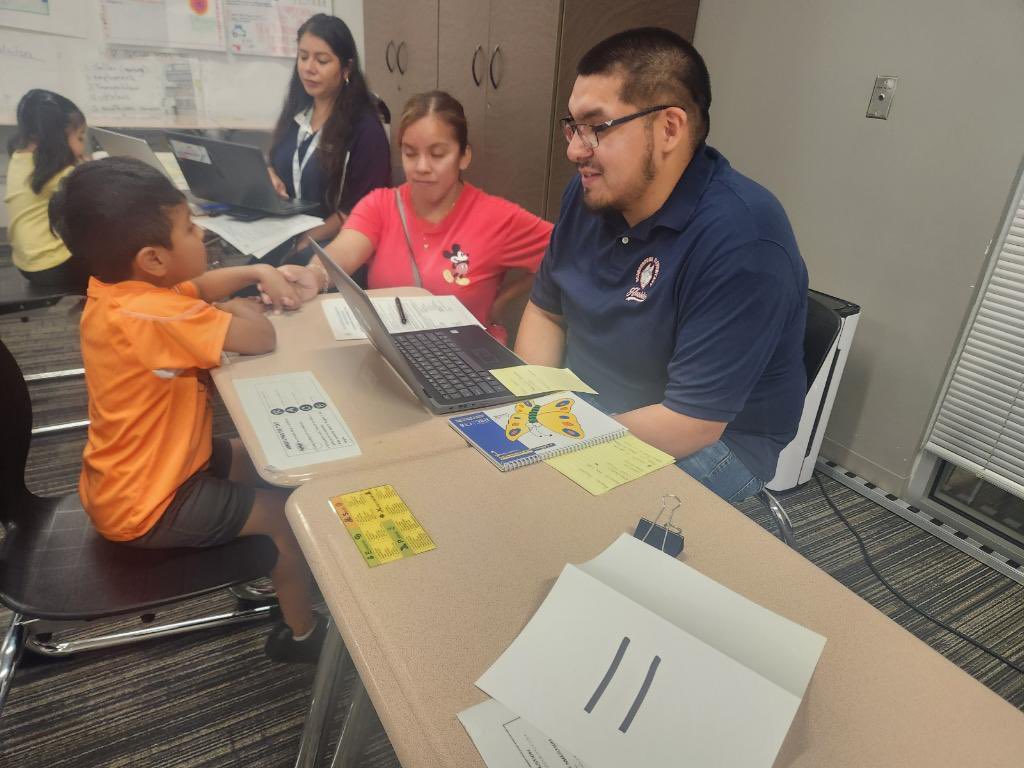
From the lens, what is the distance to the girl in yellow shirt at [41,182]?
2246 mm

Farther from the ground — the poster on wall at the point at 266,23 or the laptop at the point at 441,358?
the poster on wall at the point at 266,23

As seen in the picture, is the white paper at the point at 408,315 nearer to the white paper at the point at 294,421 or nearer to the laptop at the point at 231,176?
the white paper at the point at 294,421

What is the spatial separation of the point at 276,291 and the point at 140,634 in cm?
84

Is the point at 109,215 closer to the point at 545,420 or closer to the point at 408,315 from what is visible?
the point at 408,315

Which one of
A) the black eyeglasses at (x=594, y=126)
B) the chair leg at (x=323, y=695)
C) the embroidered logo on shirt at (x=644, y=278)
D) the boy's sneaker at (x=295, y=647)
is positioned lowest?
the boy's sneaker at (x=295, y=647)

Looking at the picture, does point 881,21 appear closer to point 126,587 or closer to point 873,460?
point 873,460

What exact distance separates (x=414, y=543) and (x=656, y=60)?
942 millimetres

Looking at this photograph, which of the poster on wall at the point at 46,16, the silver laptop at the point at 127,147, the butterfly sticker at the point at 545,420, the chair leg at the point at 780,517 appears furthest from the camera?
the poster on wall at the point at 46,16

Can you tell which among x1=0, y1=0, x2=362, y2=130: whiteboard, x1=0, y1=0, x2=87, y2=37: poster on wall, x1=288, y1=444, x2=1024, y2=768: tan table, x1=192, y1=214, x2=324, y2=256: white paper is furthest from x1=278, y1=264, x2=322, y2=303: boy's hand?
x1=0, y1=0, x2=87, y2=37: poster on wall

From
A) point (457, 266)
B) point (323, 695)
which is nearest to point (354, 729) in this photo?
point (323, 695)

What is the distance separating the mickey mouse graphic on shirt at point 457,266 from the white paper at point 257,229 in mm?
443

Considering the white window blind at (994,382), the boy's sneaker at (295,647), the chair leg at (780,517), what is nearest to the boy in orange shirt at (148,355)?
the boy's sneaker at (295,647)

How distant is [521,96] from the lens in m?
2.49

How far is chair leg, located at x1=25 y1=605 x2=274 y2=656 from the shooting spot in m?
1.43
